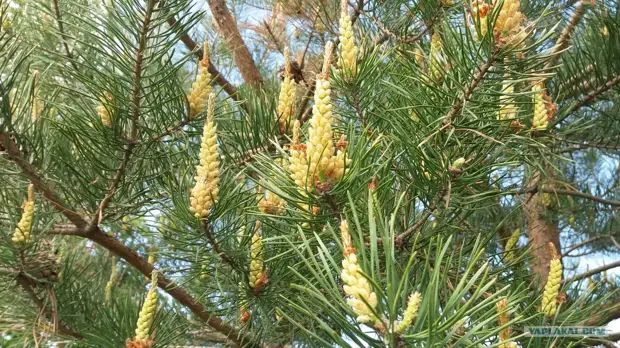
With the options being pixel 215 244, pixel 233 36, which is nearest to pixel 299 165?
pixel 215 244

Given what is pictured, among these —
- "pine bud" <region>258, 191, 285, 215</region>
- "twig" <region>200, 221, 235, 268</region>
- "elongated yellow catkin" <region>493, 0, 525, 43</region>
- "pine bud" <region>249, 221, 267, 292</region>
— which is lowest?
"pine bud" <region>249, 221, 267, 292</region>

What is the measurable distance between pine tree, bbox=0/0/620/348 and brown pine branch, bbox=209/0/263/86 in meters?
0.48

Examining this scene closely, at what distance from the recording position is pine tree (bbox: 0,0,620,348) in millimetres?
421

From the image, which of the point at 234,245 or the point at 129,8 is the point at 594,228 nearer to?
the point at 234,245

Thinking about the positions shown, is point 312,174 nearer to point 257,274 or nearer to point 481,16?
point 481,16

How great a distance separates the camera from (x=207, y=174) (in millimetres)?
547

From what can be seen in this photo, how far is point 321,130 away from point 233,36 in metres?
1.25

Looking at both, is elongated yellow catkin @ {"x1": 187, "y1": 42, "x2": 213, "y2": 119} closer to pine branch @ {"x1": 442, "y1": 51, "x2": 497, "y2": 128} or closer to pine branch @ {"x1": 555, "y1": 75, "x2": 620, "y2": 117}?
pine branch @ {"x1": 442, "y1": 51, "x2": 497, "y2": 128}

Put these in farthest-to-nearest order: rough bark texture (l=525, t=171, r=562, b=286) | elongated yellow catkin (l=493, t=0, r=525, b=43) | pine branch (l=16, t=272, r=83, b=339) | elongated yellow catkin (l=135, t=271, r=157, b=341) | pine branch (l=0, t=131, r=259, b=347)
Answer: rough bark texture (l=525, t=171, r=562, b=286), pine branch (l=16, t=272, r=83, b=339), pine branch (l=0, t=131, r=259, b=347), elongated yellow catkin (l=135, t=271, r=157, b=341), elongated yellow catkin (l=493, t=0, r=525, b=43)

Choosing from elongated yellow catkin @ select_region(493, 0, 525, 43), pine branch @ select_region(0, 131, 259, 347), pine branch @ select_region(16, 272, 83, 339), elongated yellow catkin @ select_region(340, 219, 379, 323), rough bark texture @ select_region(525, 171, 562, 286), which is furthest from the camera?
rough bark texture @ select_region(525, 171, 562, 286)

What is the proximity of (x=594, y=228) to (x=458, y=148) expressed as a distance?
155 centimetres

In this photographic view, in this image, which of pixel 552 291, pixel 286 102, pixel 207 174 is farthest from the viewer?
pixel 286 102

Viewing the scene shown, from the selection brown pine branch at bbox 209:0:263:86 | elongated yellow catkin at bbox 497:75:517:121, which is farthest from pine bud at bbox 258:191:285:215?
brown pine branch at bbox 209:0:263:86

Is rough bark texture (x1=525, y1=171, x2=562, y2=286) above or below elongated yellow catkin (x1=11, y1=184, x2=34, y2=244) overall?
above
